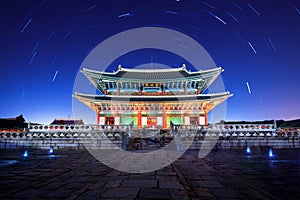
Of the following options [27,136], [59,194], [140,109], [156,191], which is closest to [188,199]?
[156,191]

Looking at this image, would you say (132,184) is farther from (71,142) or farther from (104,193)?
(71,142)

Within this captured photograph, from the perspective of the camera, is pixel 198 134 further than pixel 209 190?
Yes

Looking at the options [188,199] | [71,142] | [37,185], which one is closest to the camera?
[188,199]

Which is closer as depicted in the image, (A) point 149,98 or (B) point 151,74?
(A) point 149,98

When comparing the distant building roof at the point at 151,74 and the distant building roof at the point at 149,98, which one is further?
the distant building roof at the point at 151,74

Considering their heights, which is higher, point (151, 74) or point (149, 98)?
point (151, 74)

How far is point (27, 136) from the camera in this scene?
536 inches

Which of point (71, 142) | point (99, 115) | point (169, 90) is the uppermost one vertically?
point (169, 90)

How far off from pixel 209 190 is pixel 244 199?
2.07 feet

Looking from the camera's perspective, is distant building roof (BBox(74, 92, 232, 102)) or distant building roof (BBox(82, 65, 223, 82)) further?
distant building roof (BBox(82, 65, 223, 82))

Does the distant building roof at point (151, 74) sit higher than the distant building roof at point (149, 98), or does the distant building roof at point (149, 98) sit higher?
the distant building roof at point (151, 74)

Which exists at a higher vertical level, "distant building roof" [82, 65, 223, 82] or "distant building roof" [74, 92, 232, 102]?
"distant building roof" [82, 65, 223, 82]

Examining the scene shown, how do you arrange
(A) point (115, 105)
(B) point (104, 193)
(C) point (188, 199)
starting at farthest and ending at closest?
(A) point (115, 105) → (B) point (104, 193) → (C) point (188, 199)

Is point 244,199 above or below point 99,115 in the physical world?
below
